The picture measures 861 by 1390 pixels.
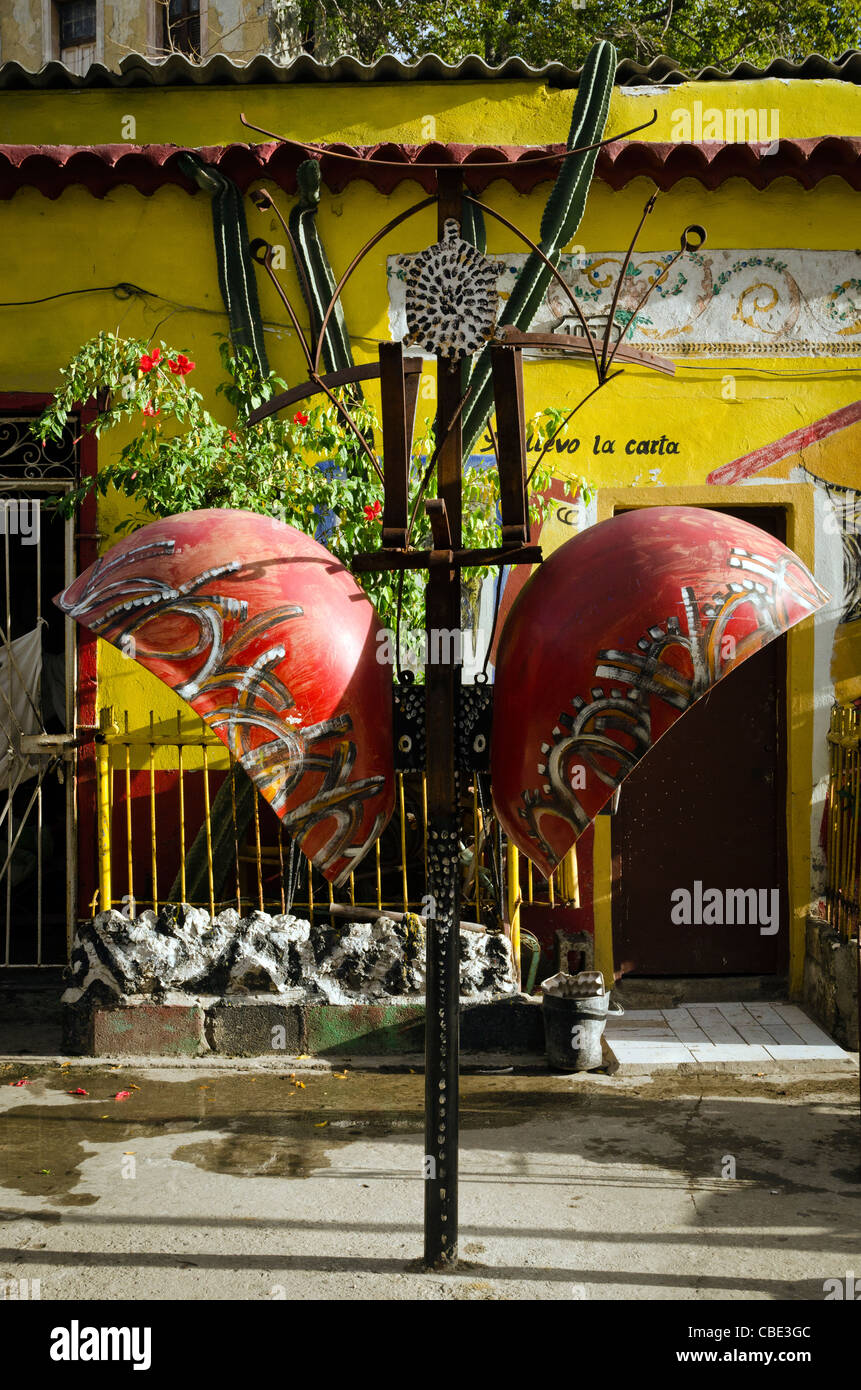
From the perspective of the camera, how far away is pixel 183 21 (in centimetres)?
1273

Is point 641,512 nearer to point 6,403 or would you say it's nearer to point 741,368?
point 741,368

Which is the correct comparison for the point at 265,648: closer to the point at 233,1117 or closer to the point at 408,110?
the point at 233,1117

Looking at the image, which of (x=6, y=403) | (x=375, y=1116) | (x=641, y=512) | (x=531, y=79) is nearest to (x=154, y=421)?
(x=6, y=403)

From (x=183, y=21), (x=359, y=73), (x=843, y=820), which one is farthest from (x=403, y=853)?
(x=183, y=21)

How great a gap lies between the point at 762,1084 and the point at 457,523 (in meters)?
3.60

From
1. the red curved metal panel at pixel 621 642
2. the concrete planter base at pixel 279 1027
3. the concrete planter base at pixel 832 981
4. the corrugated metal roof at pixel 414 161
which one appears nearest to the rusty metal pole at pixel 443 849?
the red curved metal panel at pixel 621 642

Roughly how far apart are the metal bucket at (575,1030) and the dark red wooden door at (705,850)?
1387mm

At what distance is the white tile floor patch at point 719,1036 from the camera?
6016 millimetres

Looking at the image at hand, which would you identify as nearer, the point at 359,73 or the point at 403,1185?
the point at 403,1185

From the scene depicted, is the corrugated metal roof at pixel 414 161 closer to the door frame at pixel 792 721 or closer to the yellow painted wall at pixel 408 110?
the yellow painted wall at pixel 408 110

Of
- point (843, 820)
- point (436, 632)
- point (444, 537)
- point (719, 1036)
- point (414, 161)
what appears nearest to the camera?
point (444, 537)

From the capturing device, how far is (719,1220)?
420cm

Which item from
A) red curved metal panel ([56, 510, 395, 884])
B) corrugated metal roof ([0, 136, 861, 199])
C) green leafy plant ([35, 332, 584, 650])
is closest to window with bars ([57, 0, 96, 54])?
corrugated metal roof ([0, 136, 861, 199])

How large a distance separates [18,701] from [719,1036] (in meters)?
4.43
